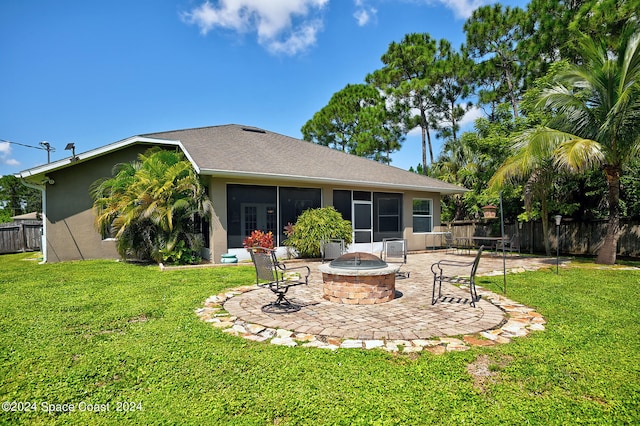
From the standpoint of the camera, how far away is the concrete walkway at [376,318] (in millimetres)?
4367

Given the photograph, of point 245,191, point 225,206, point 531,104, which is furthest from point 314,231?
point 531,104

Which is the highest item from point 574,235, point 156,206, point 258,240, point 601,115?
point 601,115

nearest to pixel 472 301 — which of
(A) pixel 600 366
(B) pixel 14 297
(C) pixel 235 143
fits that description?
(A) pixel 600 366

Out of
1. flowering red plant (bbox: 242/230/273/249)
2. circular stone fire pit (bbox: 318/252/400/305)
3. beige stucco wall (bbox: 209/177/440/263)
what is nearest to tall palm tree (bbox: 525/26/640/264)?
beige stucco wall (bbox: 209/177/440/263)

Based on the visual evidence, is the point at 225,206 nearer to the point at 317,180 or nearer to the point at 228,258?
the point at 228,258

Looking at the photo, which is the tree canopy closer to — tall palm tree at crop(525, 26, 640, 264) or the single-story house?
tall palm tree at crop(525, 26, 640, 264)

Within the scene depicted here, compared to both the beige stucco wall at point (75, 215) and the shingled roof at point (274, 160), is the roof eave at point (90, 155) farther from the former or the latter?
the beige stucco wall at point (75, 215)

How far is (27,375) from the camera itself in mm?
3332

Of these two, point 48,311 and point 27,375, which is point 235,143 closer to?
point 48,311

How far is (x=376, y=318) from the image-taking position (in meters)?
5.05

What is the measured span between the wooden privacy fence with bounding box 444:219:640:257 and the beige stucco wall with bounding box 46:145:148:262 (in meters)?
17.8

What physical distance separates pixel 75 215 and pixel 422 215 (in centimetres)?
1441

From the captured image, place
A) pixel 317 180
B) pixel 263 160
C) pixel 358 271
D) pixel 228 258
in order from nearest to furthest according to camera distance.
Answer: pixel 358 271
pixel 228 258
pixel 317 180
pixel 263 160

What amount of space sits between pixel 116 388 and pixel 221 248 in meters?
8.03
